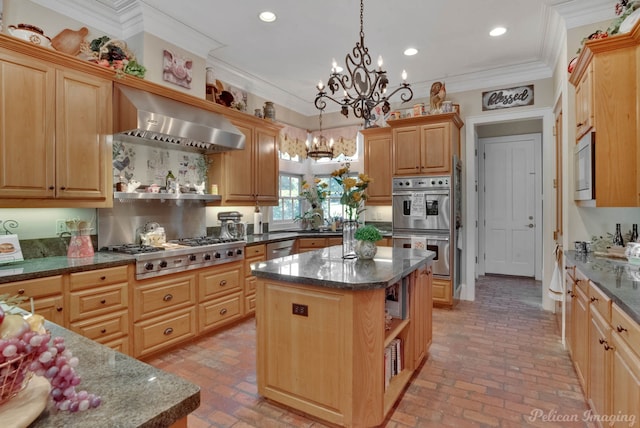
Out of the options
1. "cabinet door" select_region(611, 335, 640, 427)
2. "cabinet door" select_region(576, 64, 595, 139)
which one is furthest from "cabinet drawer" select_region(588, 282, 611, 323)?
"cabinet door" select_region(576, 64, 595, 139)

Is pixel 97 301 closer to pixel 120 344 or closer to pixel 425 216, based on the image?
pixel 120 344

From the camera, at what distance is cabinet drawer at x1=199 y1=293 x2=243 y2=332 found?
337 cm

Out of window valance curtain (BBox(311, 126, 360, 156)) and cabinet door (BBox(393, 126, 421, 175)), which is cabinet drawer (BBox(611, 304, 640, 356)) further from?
window valance curtain (BBox(311, 126, 360, 156))

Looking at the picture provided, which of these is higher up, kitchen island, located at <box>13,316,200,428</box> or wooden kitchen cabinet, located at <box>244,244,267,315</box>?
kitchen island, located at <box>13,316,200,428</box>

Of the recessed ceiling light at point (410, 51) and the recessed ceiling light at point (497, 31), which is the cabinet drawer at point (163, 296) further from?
the recessed ceiling light at point (497, 31)

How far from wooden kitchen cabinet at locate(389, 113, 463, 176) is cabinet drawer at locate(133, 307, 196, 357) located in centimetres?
312

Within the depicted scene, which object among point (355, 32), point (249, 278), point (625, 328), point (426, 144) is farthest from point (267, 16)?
point (625, 328)

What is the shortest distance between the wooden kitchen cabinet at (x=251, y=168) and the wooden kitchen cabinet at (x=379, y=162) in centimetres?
140

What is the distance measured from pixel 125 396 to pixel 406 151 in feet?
14.2

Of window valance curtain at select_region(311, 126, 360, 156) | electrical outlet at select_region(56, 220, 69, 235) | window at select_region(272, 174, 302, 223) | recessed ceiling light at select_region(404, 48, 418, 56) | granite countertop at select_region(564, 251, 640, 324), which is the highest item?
recessed ceiling light at select_region(404, 48, 418, 56)

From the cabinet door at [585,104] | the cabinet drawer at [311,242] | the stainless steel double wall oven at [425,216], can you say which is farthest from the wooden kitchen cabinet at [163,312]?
the cabinet door at [585,104]

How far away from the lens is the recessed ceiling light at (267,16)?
3.17 metres

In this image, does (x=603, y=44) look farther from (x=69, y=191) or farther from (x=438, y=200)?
(x=69, y=191)

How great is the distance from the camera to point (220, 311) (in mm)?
3531
